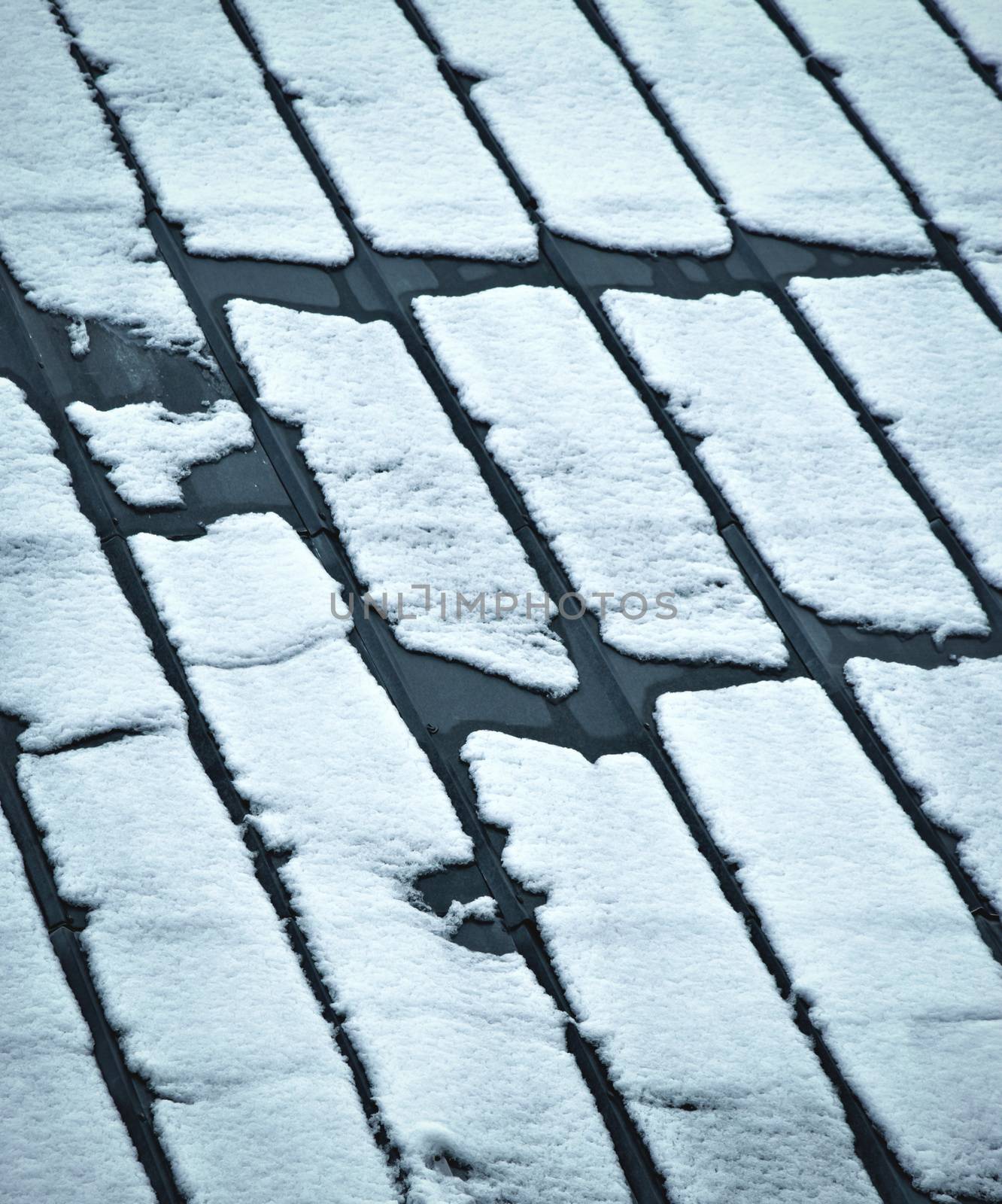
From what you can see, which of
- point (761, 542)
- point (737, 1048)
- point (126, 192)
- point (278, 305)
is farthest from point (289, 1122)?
point (126, 192)

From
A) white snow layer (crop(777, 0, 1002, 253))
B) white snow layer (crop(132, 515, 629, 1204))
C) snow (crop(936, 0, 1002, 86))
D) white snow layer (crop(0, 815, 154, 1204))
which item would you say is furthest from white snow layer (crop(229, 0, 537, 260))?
white snow layer (crop(0, 815, 154, 1204))

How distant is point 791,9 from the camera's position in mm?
2857

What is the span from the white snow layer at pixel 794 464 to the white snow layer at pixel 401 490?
18.2 inches

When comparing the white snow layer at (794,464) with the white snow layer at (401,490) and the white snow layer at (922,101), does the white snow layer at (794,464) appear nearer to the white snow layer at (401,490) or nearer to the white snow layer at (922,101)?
the white snow layer at (401,490)

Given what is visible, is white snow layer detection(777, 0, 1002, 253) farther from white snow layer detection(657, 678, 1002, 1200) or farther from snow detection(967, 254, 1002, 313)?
white snow layer detection(657, 678, 1002, 1200)

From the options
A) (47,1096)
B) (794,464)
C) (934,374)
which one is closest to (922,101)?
(934,374)

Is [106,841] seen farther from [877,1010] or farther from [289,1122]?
[877,1010]

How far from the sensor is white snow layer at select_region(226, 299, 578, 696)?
1853 millimetres

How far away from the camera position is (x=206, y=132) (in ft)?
7.91

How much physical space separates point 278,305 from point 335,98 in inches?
24.8

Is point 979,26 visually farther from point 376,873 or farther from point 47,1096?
point 47,1096

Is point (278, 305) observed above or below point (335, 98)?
below

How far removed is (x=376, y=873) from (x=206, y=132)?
5.67ft

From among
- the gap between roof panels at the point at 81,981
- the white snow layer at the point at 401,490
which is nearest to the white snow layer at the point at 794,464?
the white snow layer at the point at 401,490
